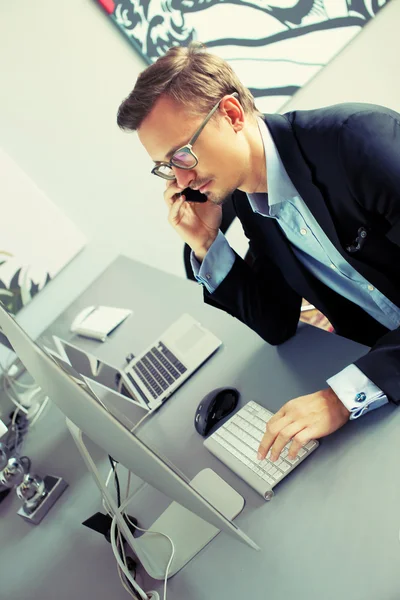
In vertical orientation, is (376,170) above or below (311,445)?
above

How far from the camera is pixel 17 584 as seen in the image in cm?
105

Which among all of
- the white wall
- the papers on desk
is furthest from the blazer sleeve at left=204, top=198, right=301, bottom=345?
the white wall

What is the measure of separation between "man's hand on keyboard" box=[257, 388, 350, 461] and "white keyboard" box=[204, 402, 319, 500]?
0.03 m

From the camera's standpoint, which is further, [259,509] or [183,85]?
[183,85]

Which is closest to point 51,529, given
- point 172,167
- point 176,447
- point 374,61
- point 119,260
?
point 176,447

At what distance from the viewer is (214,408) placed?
1.08 meters

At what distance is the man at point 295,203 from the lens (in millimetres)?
871

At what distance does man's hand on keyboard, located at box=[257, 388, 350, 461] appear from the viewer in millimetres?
847

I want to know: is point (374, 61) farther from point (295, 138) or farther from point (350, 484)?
point (350, 484)

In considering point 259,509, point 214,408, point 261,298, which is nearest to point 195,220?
point 261,298

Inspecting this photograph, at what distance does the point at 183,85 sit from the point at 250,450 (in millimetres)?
799

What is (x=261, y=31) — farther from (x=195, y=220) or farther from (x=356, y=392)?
(x=356, y=392)

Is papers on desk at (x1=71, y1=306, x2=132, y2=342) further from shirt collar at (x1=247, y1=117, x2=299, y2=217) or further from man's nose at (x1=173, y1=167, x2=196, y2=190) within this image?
shirt collar at (x1=247, y1=117, x2=299, y2=217)

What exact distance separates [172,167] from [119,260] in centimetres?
129
